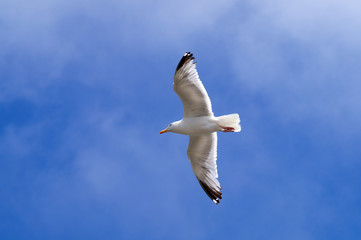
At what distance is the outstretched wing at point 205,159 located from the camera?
440 inches

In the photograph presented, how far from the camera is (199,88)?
10188mm

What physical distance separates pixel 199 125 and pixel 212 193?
5.52 ft

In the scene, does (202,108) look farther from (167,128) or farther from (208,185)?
(208,185)

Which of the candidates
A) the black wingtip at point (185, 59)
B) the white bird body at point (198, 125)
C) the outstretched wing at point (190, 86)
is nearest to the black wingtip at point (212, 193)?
the white bird body at point (198, 125)

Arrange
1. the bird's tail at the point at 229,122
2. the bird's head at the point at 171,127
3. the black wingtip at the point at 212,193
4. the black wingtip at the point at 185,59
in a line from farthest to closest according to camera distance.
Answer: the black wingtip at the point at 212,193 < the bird's head at the point at 171,127 < the bird's tail at the point at 229,122 < the black wingtip at the point at 185,59

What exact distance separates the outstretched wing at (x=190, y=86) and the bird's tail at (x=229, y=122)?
1.12 ft

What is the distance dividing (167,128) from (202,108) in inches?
40.8

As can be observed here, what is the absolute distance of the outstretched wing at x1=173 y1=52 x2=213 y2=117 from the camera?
10070 mm

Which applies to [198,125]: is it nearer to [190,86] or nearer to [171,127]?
[171,127]

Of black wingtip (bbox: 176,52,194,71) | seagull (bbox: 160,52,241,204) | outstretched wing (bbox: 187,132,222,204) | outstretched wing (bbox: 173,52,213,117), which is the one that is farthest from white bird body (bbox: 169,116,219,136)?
black wingtip (bbox: 176,52,194,71)

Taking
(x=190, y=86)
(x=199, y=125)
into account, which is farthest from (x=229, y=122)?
(x=190, y=86)

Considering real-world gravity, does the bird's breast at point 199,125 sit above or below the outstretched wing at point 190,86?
below

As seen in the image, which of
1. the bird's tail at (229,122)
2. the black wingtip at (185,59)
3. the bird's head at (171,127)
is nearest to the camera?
the black wingtip at (185,59)

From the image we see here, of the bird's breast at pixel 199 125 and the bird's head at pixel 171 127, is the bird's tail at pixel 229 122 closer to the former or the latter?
the bird's breast at pixel 199 125
